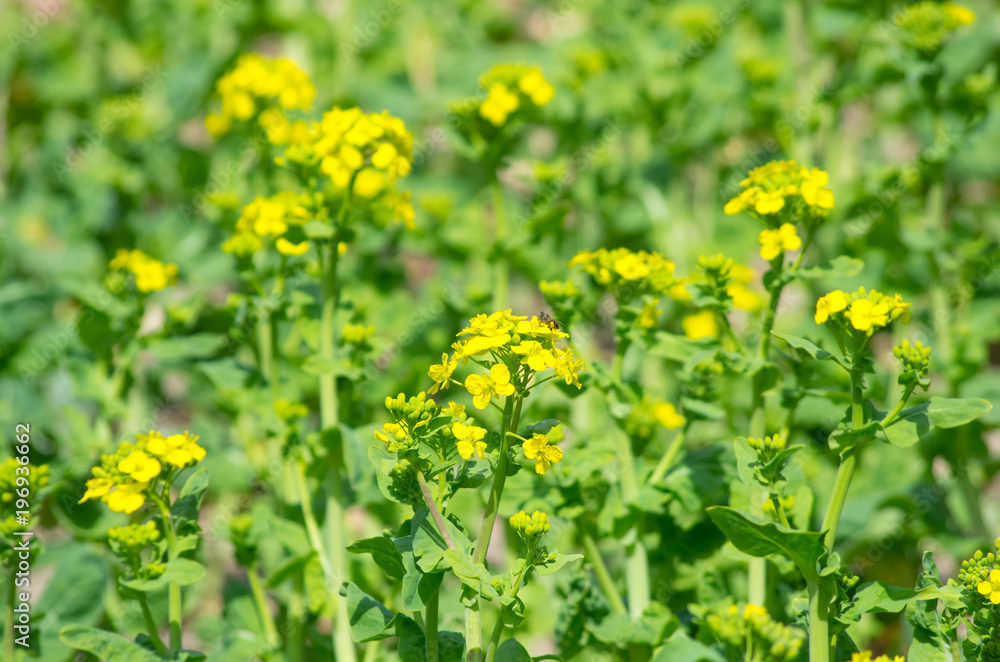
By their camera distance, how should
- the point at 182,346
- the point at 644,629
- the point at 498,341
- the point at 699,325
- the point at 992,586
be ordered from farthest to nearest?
the point at 699,325 < the point at 182,346 < the point at 644,629 < the point at 992,586 < the point at 498,341

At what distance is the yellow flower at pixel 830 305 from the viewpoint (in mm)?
1972

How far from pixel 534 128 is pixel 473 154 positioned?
2445 millimetres

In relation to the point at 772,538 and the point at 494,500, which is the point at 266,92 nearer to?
the point at 494,500

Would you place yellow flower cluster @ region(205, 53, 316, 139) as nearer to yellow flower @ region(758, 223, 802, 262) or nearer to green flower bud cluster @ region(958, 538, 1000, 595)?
yellow flower @ region(758, 223, 802, 262)

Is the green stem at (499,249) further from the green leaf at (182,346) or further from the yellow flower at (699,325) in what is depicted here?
the green leaf at (182,346)

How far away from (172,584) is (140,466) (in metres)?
0.37

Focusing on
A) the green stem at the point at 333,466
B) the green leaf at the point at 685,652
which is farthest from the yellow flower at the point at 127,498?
the green leaf at the point at 685,652

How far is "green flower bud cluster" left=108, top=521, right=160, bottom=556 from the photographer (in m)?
2.14

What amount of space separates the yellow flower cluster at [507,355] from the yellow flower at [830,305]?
1.80 feet

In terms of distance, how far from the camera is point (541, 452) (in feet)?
6.31

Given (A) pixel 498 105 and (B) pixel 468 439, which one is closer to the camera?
(B) pixel 468 439

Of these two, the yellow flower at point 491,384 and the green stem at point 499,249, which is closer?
the yellow flower at point 491,384

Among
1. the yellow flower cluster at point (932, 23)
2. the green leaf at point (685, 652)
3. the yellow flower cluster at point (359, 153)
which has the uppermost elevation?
the yellow flower cluster at point (932, 23)

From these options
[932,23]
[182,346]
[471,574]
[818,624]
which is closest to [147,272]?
[182,346]
